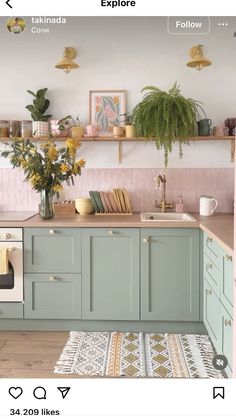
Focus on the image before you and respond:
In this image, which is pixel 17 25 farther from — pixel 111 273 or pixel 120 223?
pixel 111 273

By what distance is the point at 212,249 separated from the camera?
2170 millimetres

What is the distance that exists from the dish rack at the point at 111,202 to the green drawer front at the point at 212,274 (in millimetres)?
743

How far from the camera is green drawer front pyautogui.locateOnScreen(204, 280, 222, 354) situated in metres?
1.93

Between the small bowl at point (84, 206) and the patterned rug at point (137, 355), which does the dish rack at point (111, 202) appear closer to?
the small bowl at point (84, 206)

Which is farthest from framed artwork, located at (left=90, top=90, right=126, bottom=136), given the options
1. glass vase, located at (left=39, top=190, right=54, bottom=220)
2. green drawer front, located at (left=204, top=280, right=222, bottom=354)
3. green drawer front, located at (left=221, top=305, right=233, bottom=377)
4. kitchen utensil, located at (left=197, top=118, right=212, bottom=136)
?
green drawer front, located at (left=221, top=305, right=233, bottom=377)

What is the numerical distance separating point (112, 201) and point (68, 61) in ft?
3.19

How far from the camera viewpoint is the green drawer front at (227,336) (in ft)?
5.47

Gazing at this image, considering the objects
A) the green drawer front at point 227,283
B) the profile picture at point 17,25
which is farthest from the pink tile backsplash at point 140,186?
the profile picture at point 17,25

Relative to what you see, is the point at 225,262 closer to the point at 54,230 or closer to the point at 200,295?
the point at 200,295

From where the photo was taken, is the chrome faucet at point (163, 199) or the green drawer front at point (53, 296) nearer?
the green drawer front at point (53, 296)

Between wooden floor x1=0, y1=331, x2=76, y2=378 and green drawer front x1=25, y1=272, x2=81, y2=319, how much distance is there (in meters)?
0.13

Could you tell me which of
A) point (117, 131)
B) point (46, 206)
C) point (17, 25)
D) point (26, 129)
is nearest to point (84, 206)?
point (46, 206)
